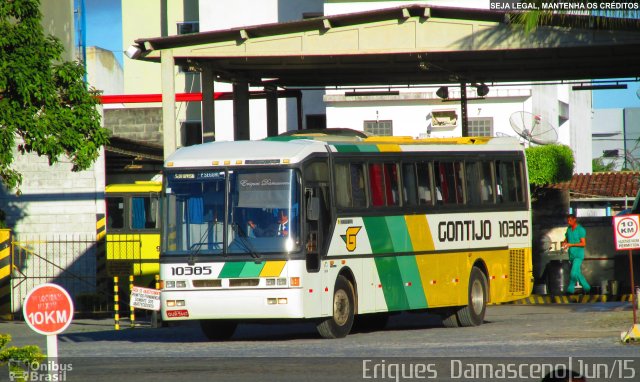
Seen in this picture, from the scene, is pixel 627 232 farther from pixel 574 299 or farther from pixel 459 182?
pixel 574 299

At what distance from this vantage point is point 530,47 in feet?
84.8

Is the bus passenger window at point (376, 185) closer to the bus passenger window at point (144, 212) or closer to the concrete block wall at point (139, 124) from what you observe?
the bus passenger window at point (144, 212)

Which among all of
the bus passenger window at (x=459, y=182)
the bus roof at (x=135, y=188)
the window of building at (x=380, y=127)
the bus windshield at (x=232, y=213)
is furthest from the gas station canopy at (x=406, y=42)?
the window of building at (x=380, y=127)

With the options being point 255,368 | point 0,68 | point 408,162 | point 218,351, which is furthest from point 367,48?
point 255,368

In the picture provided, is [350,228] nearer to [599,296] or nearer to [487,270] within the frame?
[487,270]

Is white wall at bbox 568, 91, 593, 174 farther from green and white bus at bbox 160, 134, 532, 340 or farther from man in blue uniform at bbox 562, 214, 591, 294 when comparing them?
green and white bus at bbox 160, 134, 532, 340

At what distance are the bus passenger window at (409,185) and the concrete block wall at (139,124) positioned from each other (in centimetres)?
2988

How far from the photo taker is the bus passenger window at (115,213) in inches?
1208

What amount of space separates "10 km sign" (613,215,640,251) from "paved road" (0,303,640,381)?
139cm

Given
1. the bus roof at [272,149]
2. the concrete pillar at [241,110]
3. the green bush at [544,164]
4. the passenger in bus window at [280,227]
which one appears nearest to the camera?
the passenger in bus window at [280,227]

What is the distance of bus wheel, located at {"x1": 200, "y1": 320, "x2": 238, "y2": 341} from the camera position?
20.2 m

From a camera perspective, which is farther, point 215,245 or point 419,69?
point 419,69

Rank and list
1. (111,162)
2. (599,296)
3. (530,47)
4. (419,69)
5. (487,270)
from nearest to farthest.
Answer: (487,270), (530,47), (599,296), (419,69), (111,162)

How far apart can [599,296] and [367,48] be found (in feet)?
27.8
